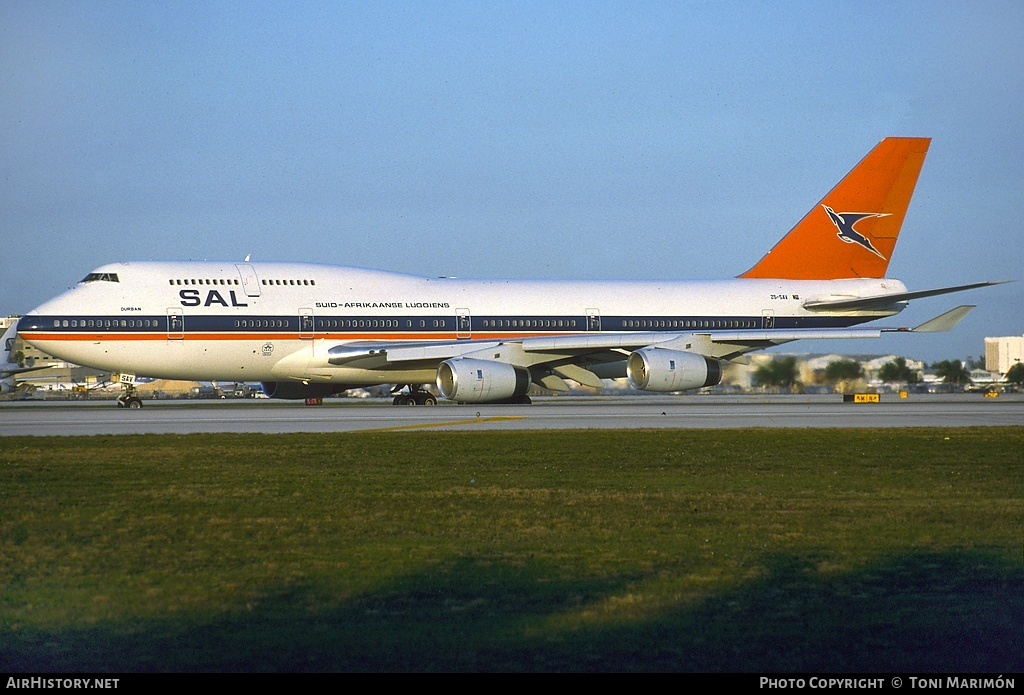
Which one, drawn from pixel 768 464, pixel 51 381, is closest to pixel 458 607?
pixel 768 464

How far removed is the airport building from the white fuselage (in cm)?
3060

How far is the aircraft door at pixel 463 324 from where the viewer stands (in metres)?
33.2

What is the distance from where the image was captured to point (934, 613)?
263 inches

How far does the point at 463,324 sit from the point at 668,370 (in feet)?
22.1

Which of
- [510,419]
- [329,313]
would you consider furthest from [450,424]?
[329,313]

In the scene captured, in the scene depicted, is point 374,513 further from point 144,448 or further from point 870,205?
point 870,205

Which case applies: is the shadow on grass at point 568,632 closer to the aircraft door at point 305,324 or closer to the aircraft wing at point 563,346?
the aircraft wing at point 563,346

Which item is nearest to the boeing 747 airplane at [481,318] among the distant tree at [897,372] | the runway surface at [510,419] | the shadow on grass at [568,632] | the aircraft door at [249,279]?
the aircraft door at [249,279]

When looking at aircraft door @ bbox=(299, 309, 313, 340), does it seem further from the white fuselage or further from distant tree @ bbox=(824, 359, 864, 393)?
distant tree @ bbox=(824, 359, 864, 393)

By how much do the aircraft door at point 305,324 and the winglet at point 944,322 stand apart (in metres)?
16.6

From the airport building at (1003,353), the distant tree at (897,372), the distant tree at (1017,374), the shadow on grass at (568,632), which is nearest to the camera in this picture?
the shadow on grass at (568,632)

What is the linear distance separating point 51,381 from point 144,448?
7011cm

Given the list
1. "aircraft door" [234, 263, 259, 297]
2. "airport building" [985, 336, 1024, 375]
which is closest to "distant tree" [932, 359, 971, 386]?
"airport building" [985, 336, 1024, 375]
